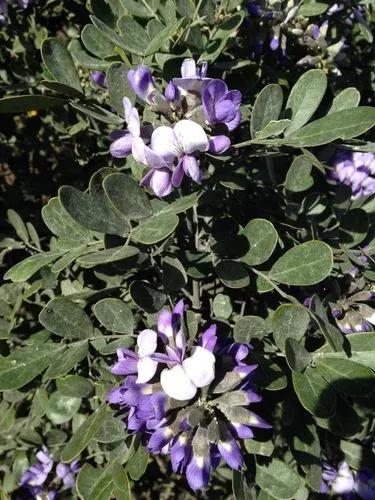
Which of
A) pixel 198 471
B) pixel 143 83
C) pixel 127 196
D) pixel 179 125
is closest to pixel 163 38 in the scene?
pixel 143 83

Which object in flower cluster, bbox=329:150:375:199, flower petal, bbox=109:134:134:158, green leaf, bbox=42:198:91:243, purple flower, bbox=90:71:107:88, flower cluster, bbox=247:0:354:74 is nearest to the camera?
flower petal, bbox=109:134:134:158

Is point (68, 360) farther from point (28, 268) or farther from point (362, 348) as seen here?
point (362, 348)

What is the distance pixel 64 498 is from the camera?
184 cm

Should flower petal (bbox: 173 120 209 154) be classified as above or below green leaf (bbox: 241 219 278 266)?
above

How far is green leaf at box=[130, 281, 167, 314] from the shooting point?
1.19 meters

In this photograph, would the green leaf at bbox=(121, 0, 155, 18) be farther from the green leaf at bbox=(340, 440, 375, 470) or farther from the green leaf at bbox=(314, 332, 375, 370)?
the green leaf at bbox=(340, 440, 375, 470)

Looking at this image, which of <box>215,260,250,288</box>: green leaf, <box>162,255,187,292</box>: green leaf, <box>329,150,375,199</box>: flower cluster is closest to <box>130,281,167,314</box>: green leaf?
<box>162,255,187,292</box>: green leaf

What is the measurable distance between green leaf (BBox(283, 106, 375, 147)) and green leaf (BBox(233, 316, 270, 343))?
373 mm

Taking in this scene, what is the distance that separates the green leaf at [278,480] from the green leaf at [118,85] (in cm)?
89

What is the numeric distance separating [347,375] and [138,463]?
50 centimetres

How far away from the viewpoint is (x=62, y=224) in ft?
4.34

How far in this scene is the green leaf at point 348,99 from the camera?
127 centimetres

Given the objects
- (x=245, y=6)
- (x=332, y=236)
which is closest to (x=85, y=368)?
(x=332, y=236)

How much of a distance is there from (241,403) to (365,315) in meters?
0.41
